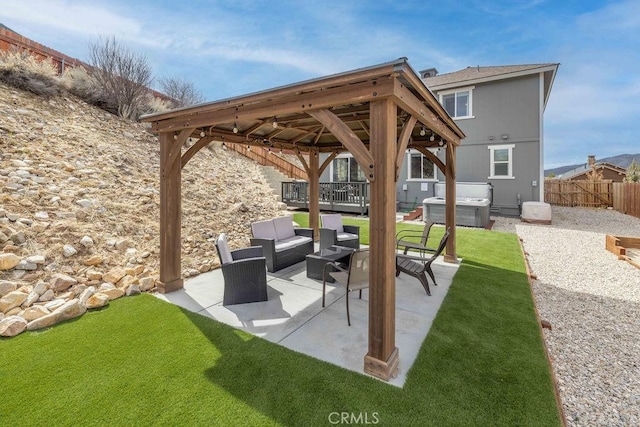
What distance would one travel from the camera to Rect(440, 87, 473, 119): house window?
1400cm

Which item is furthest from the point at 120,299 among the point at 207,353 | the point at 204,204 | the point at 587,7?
the point at 587,7

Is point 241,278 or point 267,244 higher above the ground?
point 267,244

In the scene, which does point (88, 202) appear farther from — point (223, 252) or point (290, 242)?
point (290, 242)

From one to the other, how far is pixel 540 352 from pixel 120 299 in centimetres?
562

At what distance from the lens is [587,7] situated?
936cm

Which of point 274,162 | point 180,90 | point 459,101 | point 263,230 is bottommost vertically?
point 263,230

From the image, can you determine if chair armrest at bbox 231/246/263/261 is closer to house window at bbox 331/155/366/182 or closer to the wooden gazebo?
the wooden gazebo

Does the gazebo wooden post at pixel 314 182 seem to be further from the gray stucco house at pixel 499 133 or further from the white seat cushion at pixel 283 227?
the gray stucco house at pixel 499 133

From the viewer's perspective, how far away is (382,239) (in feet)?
9.17

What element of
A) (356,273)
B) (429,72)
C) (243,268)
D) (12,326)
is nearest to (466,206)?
(356,273)

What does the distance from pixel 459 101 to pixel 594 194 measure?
387 inches

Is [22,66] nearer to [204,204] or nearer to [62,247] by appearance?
[204,204]

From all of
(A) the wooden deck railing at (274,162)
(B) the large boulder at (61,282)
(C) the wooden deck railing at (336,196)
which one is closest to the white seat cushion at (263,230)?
(B) the large boulder at (61,282)

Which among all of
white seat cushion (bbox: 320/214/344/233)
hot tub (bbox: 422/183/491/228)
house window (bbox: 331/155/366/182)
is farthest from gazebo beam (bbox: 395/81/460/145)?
house window (bbox: 331/155/366/182)
